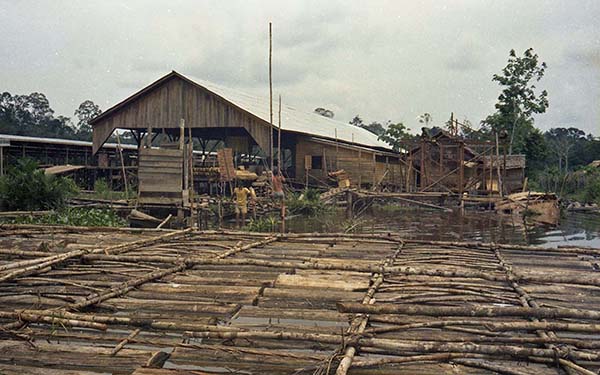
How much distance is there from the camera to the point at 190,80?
23609 mm

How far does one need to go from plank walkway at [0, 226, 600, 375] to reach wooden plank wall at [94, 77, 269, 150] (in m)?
18.0

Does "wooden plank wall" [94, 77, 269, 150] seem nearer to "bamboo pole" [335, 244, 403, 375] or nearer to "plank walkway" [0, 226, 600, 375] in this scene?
"plank walkway" [0, 226, 600, 375]

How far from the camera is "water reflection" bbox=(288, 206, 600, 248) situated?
48.1 ft

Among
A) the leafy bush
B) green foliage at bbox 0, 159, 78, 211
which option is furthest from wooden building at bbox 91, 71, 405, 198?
the leafy bush

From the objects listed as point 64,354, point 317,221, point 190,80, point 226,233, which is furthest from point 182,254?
point 190,80

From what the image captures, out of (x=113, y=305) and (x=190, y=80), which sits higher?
(x=190, y=80)

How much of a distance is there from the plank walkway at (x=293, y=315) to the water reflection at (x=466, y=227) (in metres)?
9.54

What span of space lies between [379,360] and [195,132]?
87.8 feet

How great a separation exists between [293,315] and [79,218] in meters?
11.2

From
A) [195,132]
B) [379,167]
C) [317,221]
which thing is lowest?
[317,221]

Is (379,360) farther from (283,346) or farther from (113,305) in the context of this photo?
(113,305)

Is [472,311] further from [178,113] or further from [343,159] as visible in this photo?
[343,159]

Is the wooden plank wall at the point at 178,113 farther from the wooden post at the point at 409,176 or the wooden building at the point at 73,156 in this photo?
the wooden post at the point at 409,176

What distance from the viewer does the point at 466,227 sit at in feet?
56.1
